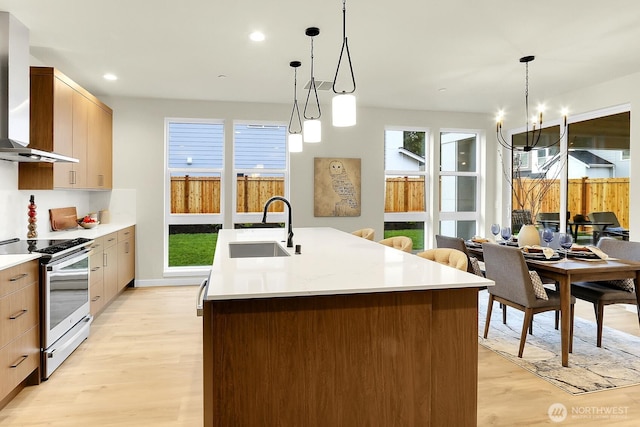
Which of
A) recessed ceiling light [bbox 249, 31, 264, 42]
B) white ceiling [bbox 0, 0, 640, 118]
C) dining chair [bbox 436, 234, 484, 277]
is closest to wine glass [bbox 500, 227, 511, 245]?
dining chair [bbox 436, 234, 484, 277]

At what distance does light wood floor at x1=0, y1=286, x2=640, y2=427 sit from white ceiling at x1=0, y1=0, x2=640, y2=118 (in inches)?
102

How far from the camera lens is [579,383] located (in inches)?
110

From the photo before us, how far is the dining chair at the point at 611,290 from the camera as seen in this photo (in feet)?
11.0

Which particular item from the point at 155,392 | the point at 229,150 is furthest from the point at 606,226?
the point at 155,392

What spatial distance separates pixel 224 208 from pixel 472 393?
4.66 metres

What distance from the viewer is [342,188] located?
624 centimetres

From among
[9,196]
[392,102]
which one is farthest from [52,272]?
[392,102]

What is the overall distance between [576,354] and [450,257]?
5.51ft

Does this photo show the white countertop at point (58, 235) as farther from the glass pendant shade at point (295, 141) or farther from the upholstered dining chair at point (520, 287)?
the upholstered dining chair at point (520, 287)

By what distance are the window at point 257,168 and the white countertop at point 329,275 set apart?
11.2 feet

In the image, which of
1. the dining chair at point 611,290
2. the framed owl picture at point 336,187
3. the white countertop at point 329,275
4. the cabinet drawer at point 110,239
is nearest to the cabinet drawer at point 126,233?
the cabinet drawer at point 110,239

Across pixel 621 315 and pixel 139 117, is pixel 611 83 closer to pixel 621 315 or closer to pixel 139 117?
pixel 621 315

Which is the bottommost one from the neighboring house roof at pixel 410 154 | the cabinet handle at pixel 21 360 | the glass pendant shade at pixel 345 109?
the cabinet handle at pixel 21 360

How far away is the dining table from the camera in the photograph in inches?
119
